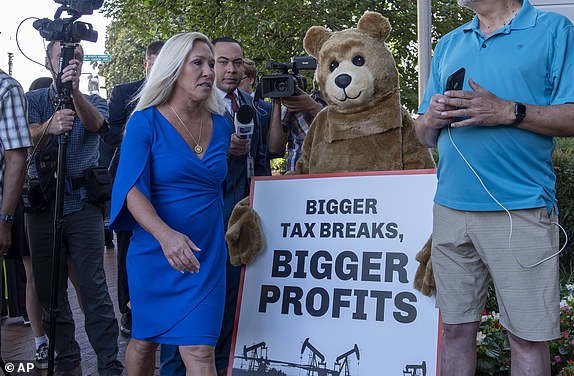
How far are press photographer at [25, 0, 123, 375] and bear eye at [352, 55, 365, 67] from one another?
1642mm

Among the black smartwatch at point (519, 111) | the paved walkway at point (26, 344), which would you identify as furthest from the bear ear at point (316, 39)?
the paved walkway at point (26, 344)

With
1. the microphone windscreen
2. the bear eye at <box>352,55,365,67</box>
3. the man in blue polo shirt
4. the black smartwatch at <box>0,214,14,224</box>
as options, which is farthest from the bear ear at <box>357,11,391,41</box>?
the black smartwatch at <box>0,214,14,224</box>

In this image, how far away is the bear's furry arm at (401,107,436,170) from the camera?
4012 millimetres

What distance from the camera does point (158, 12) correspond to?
39.3ft

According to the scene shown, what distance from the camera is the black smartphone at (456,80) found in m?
2.83

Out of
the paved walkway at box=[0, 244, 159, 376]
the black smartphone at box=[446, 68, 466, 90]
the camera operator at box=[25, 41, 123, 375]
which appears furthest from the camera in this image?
the paved walkway at box=[0, 244, 159, 376]

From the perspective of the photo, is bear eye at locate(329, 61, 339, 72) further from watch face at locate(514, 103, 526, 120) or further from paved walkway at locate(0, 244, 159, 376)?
paved walkway at locate(0, 244, 159, 376)

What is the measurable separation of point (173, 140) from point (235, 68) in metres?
1.38

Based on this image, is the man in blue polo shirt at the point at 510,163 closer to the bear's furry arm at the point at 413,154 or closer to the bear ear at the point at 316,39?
the bear's furry arm at the point at 413,154

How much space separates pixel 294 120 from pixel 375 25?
1047 millimetres

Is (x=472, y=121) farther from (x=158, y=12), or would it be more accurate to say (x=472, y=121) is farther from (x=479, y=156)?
(x=158, y=12)

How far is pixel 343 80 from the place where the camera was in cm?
405

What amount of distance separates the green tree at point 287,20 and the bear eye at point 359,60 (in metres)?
5.87

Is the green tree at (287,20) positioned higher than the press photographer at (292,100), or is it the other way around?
the green tree at (287,20)
